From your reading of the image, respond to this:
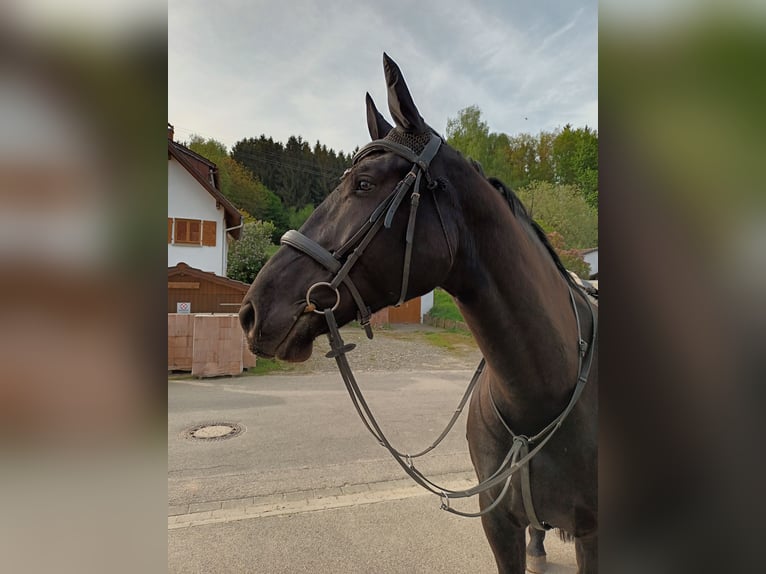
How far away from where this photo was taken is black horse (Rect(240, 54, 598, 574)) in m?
1.33

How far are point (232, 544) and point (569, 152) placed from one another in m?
3.21

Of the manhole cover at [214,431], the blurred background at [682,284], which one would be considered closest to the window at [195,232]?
the manhole cover at [214,431]

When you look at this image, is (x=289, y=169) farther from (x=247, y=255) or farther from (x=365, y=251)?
(x=365, y=251)

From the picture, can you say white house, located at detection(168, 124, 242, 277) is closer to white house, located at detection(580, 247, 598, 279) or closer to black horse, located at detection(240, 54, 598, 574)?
black horse, located at detection(240, 54, 598, 574)

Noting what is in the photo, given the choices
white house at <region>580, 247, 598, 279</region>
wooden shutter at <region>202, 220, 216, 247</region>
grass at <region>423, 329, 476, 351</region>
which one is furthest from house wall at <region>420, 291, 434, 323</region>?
white house at <region>580, 247, 598, 279</region>

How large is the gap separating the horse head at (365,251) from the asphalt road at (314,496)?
6.95 feet

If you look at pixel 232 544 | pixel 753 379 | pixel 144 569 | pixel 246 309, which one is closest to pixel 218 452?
pixel 232 544

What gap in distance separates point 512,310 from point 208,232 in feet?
47.6

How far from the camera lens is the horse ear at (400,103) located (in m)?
1.36

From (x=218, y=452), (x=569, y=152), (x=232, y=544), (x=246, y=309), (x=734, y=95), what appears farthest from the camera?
(x=218, y=452)

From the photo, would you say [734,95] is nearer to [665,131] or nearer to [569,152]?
[665,131]

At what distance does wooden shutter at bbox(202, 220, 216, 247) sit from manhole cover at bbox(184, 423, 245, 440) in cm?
1015

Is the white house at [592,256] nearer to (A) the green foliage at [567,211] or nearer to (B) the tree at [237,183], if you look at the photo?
(A) the green foliage at [567,211]

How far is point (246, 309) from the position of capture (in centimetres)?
135
